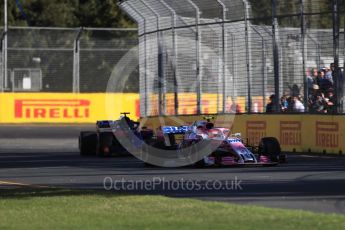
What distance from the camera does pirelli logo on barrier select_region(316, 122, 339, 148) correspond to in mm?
21719

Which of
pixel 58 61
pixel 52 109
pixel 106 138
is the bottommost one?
pixel 106 138

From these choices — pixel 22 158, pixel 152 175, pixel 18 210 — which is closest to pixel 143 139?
pixel 22 158

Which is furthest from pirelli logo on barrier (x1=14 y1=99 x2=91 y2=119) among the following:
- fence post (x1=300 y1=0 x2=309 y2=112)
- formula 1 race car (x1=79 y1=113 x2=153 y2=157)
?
fence post (x1=300 y1=0 x2=309 y2=112)

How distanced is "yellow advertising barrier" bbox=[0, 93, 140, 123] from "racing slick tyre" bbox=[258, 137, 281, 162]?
2144 cm

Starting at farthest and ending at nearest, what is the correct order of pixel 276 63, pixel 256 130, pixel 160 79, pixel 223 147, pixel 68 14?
pixel 68 14 → pixel 160 79 → pixel 256 130 → pixel 276 63 → pixel 223 147

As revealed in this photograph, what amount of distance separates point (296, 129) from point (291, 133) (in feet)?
0.84

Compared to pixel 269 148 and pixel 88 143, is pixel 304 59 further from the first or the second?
pixel 88 143

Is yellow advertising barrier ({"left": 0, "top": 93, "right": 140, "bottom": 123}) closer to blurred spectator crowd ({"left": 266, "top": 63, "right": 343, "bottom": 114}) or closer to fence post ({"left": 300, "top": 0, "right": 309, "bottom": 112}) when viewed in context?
blurred spectator crowd ({"left": 266, "top": 63, "right": 343, "bottom": 114})

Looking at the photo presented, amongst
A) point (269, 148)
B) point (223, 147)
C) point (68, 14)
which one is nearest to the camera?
point (223, 147)

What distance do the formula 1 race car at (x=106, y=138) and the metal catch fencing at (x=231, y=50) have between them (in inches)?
149

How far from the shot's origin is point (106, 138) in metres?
23.1

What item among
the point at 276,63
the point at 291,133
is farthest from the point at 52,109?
the point at 291,133

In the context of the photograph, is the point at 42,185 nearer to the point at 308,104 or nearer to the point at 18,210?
the point at 18,210

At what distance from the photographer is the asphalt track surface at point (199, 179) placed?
12773 millimetres
